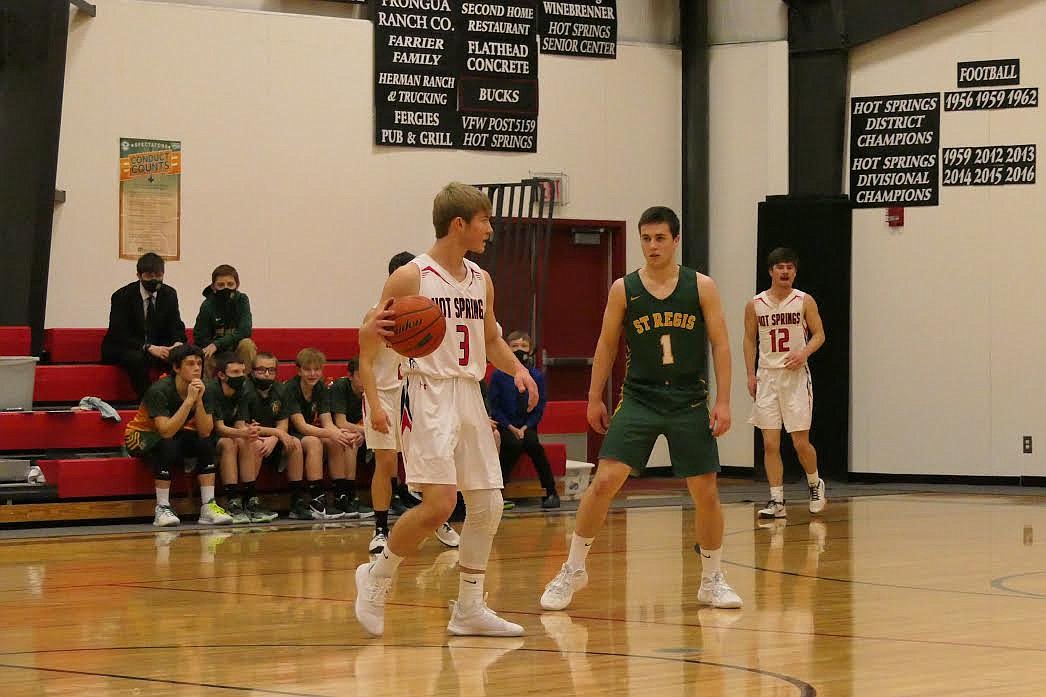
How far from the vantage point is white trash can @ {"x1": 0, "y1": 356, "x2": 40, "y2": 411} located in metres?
10.6

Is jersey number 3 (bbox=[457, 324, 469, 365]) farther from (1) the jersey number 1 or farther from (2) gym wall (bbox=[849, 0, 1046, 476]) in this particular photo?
(2) gym wall (bbox=[849, 0, 1046, 476])

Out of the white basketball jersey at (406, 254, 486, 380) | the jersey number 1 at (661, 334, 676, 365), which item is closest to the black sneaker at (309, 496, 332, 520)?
the jersey number 1 at (661, 334, 676, 365)

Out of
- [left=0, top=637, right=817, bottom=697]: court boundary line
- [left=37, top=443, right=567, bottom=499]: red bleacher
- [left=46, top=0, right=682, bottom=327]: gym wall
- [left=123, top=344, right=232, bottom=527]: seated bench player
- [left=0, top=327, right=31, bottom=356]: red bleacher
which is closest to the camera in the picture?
[left=0, top=637, right=817, bottom=697]: court boundary line

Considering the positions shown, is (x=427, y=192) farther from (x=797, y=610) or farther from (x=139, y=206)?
(x=797, y=610)

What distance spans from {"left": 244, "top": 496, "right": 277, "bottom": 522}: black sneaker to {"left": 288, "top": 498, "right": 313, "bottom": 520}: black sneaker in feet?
0.54

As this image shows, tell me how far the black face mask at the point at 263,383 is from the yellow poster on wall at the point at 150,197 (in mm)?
2394

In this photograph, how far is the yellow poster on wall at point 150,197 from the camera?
40.3 ft

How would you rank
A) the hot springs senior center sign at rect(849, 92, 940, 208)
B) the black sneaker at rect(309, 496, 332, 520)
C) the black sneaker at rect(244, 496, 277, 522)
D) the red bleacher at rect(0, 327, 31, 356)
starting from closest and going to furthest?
the black sneaker at rect(244, 496, 277, 522)
the black sneaker at rect(309, 496, 332, 520)
the red bleacher at rect(0, 327, 31, 356)
the hot springs senior center sign at rect(849, 92, 940, 208)

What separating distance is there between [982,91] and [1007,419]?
3.07m

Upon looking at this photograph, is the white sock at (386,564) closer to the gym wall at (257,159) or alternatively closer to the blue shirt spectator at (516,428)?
the blue shirt spectator at (516,428)

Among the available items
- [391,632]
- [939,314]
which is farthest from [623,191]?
[391,632]

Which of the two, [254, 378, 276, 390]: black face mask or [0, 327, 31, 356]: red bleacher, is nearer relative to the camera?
[254, 378, 276, 390]: black face mask

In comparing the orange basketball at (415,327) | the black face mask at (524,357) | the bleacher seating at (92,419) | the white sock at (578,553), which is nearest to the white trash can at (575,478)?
the bleacher seating at (92,419)

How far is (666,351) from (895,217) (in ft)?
26.5
